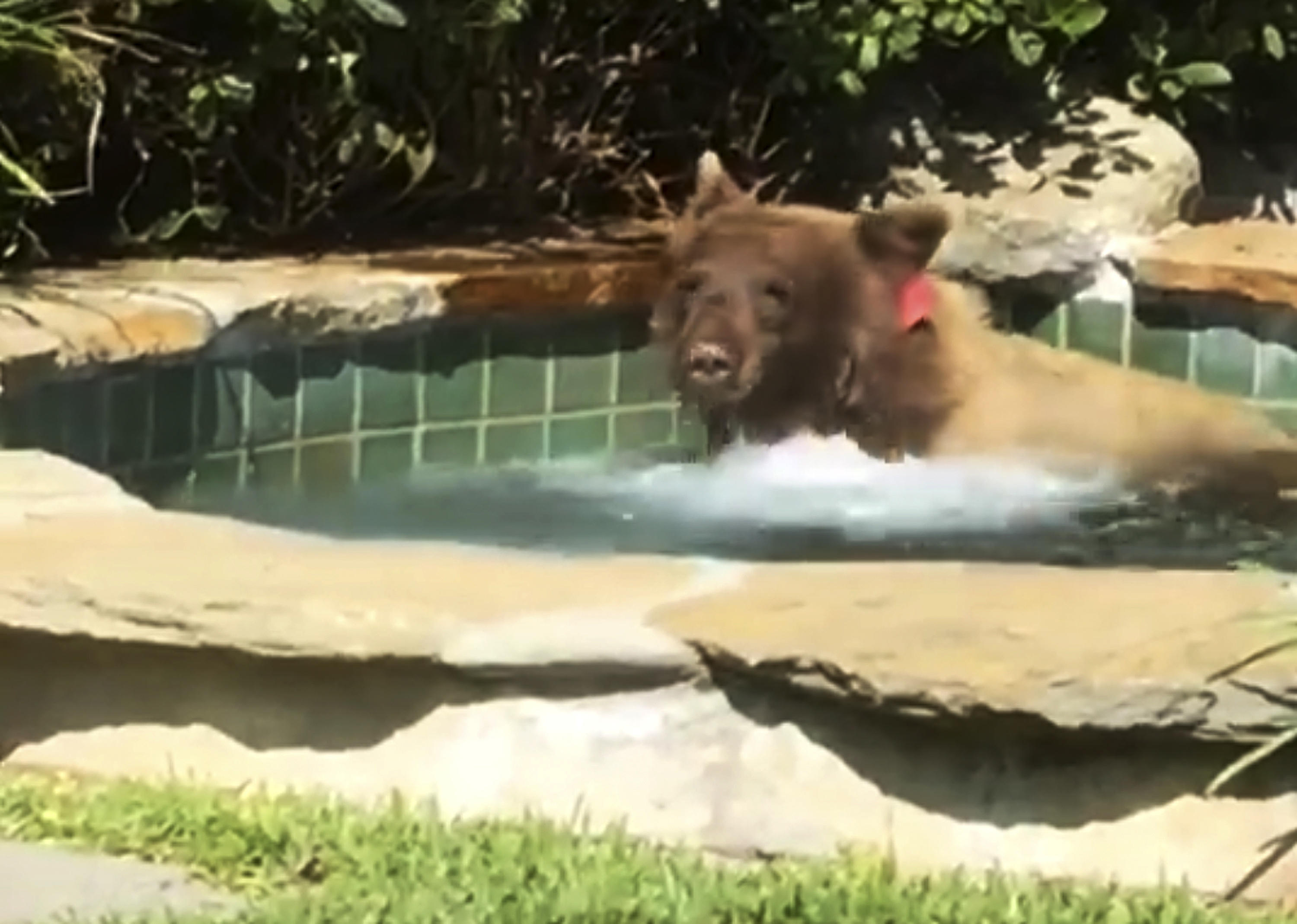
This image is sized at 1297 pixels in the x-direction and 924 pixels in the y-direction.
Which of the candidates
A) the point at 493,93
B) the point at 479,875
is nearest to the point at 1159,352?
the point at 493,93

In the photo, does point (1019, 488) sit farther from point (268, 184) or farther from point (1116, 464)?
point (268, 184)

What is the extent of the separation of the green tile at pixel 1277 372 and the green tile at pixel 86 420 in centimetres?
345

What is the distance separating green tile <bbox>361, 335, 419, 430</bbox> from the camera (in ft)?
21.8

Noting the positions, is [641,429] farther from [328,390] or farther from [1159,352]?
[1159,352]

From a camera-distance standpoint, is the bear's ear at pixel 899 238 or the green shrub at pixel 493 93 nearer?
the bear's ear at pixel 899 238

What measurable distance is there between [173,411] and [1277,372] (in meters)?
3.30

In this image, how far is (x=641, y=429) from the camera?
7105mm

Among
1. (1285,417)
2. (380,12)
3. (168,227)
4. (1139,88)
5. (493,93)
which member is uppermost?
→ (380,12)

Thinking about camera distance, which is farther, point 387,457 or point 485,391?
point 485,391

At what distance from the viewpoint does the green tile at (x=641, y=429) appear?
7.04m

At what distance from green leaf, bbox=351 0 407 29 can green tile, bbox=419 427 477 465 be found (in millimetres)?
1056

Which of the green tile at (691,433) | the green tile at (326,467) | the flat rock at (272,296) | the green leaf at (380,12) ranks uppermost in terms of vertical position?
the green leaf at (380,12)

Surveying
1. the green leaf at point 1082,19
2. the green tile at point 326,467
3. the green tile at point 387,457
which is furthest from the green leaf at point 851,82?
Result: the green tile at point 326,467

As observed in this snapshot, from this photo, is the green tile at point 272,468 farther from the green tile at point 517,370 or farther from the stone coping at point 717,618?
the stone coping at point 717,618
